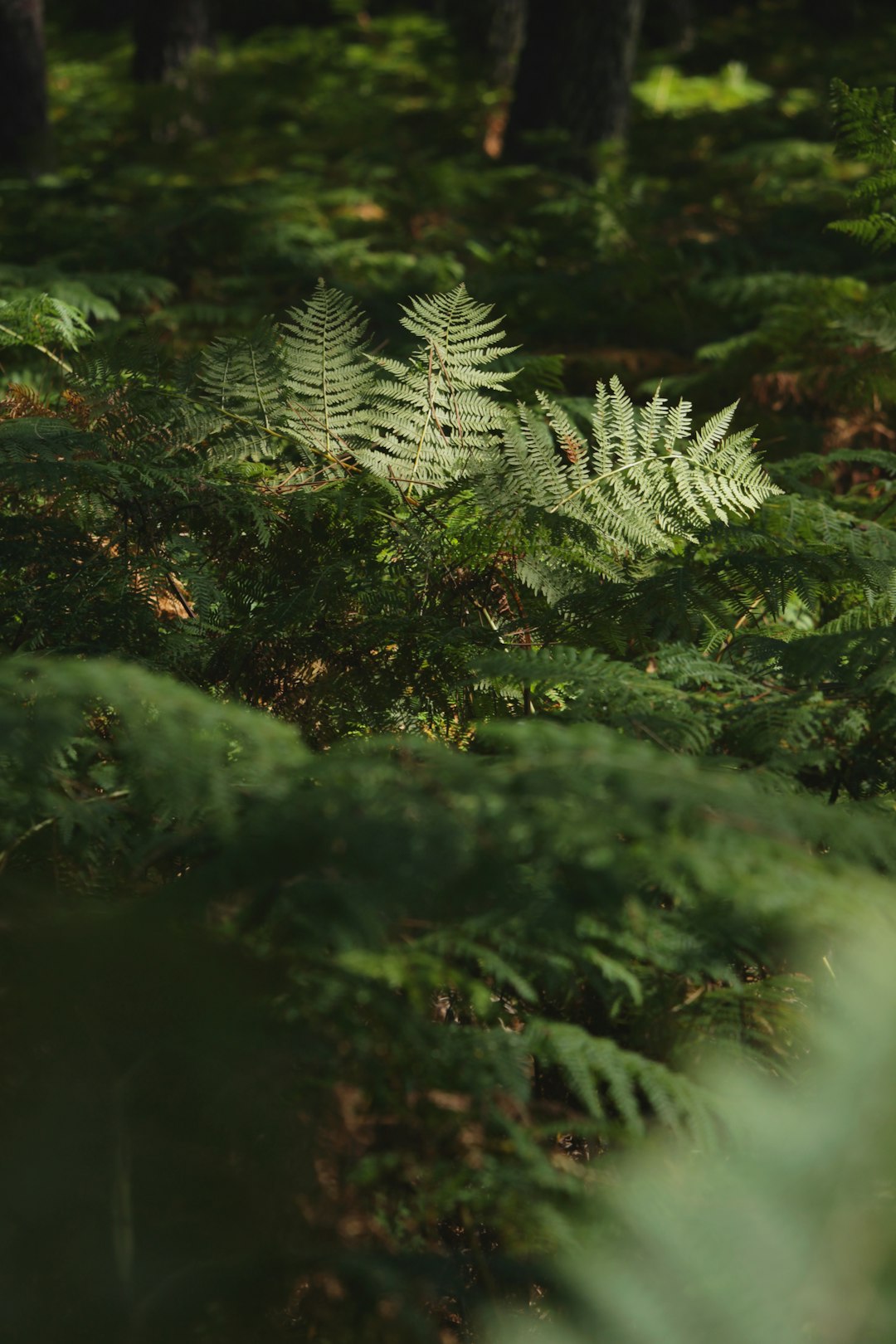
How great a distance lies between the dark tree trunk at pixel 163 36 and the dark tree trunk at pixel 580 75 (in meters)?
4.22

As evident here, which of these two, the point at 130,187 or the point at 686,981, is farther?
the point at 130,187

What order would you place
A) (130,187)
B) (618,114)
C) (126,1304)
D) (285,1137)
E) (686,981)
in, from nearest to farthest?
(126,1304), (285,1137), (686,981), (130,187), (618,114)

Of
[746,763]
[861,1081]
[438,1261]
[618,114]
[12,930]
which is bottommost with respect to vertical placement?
[438,1261]

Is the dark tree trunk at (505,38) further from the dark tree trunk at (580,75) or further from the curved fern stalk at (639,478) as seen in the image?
the curved fern stalk at (639,478)

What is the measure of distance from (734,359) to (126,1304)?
403cm

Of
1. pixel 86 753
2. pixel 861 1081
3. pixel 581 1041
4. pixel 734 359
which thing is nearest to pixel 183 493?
pixel 86 753

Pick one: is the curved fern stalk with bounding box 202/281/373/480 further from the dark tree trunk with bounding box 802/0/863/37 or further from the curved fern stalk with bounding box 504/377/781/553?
the dark tree trunk with bounding box 802/0/863/37

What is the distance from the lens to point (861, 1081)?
89cm

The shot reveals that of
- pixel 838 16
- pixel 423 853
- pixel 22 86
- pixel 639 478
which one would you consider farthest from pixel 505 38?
pixel 423 853

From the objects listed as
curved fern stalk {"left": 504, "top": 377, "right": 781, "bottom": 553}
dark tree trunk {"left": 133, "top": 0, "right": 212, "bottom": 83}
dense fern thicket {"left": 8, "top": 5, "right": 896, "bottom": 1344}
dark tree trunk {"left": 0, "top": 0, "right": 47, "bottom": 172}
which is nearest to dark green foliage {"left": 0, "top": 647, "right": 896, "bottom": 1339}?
Answer: dense fern thicket {"left": 8, "top": 5, "right": 896, "bottom": 1344}

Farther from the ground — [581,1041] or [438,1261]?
[581,1041]

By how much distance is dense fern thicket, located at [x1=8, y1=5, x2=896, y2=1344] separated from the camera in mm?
1081

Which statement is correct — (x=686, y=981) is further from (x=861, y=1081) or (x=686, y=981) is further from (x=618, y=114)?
(x=618, y=114)

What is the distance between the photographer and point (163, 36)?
1080 centimetres
